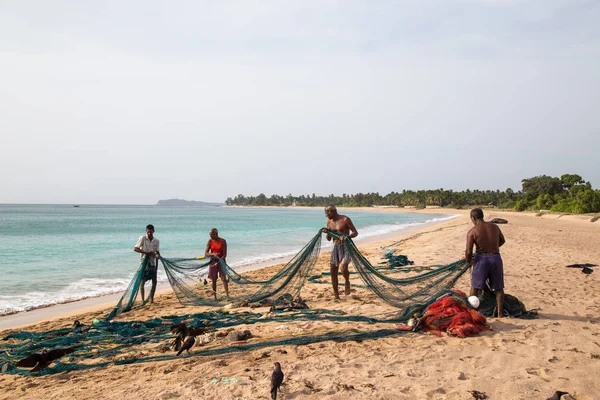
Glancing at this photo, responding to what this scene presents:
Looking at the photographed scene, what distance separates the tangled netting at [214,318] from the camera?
496 centimetres

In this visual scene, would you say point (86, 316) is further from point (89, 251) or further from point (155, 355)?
point (89, 251)

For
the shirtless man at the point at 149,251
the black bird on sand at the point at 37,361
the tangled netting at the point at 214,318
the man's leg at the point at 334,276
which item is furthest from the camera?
the shirtless man at the point at 149,251

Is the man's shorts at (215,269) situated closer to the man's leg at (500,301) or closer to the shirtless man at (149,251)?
the shirtless man at (149,251)

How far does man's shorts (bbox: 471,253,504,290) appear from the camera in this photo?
5.64 meters

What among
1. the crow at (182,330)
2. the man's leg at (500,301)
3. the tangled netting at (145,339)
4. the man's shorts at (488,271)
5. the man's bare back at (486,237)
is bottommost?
the tangled netting at (145,339)

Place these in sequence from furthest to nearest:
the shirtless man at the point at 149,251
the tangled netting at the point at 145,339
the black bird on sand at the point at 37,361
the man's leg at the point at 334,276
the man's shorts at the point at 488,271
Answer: the shirtless man at the point at 149,251 → the man's leg at the point at 334,276 → the man's shorts at the point at 488,271 → the tangled netting at the point at 145,339 → the black bird on sand at the point at 37,361

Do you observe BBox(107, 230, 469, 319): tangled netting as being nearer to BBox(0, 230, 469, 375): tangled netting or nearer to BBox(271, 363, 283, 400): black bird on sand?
BBox(0, 230, 469, 375): tangled netting

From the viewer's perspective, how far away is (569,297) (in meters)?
7.04

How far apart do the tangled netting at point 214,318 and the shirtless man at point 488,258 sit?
36 centimetres

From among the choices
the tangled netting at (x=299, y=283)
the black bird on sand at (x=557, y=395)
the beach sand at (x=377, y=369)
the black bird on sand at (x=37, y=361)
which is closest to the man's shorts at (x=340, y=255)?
the tangled netting at (x=299, y=283)

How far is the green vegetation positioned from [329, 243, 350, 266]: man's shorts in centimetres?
4550

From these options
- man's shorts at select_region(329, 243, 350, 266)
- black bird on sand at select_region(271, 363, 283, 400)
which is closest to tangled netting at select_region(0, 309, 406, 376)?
man's shorts at select_region(329, 243, 350, 266)

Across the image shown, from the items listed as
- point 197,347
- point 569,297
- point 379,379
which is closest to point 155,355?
point 197,347

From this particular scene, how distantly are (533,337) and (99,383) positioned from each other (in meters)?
5.04
